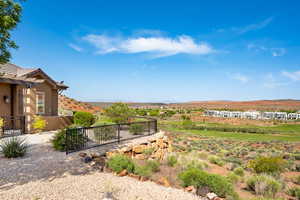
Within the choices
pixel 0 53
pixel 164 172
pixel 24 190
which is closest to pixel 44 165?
pixel 24 190

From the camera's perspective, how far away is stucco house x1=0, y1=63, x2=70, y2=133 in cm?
1125

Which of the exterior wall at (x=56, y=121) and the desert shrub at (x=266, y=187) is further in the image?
the exterior wall at (x=56, y=121)

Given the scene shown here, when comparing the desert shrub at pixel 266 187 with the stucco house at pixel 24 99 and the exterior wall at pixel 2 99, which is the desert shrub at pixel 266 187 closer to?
the stucco house at pixel 24 99

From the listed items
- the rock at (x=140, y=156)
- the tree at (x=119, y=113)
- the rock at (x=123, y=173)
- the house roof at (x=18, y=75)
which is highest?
the house roof at (x=18, y=75)

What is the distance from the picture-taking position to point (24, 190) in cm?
438

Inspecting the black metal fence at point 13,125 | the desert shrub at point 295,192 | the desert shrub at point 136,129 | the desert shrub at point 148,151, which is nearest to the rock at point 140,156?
the desert shrub at point 148,151

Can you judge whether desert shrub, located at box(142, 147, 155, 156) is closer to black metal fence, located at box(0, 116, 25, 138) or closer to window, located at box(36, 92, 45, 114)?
black metal fence, located at box(0, 116, 25, 138)

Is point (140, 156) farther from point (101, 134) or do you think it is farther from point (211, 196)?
point (211, 196)

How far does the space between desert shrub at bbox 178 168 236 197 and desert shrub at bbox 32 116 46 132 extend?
31.0ft

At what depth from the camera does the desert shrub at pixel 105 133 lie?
30.8ft

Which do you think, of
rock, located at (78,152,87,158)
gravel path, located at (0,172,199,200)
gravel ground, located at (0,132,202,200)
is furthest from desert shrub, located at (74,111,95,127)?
gravel path, located at (0,172,199,200)

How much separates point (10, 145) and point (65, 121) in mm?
7226

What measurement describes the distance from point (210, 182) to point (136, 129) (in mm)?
6463

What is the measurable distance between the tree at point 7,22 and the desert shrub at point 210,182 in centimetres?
692
